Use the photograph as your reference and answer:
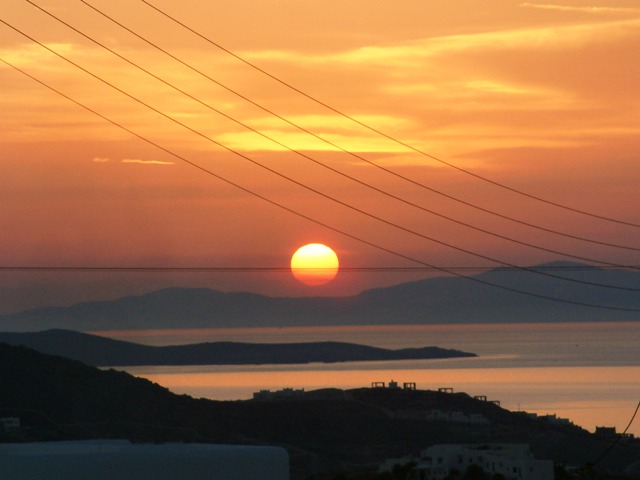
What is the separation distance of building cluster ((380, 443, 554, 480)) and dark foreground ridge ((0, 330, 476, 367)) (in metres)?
83.7

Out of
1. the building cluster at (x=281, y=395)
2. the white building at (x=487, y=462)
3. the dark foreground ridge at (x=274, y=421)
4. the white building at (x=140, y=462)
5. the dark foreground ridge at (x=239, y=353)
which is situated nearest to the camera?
the white building at (x=140, y=462)

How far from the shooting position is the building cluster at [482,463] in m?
48.3

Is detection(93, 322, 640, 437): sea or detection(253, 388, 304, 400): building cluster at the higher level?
detection(93, 322, 640, 437): sea

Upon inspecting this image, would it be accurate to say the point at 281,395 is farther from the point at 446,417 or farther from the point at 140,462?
the point at 140,462

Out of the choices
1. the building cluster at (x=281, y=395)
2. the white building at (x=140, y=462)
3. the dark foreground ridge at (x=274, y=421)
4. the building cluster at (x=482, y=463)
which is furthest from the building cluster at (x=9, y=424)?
the building cluster at (x=281, y=395)

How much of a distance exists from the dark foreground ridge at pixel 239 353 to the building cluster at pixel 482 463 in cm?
8371

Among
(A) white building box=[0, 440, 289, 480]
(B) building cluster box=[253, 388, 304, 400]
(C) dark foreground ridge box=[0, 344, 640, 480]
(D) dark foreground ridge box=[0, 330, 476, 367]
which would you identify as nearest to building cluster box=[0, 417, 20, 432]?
(C) dark foreground ridge box=[0, 344, 640, 480]

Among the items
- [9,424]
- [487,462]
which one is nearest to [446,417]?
[487,462]

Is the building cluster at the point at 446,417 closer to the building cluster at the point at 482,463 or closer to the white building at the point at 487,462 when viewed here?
the building cluster at the point at 482,463

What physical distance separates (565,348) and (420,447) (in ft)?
404

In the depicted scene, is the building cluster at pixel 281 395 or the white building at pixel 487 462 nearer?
the white building at pixel 487 462

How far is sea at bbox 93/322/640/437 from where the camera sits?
11156 centimetres

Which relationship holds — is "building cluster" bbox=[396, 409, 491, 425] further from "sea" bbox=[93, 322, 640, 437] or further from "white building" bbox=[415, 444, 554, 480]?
"white building" bbox=[415, 444, 554, 480]

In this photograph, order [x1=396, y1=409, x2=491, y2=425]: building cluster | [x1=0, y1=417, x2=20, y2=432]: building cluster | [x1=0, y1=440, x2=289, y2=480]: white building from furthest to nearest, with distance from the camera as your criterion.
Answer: [x1=396, y1=409, x2=491, y2=425]: building cluster, [x1=0, y1=417, x2=20, y2=432]: building cluster, [x1=0, y1=440, x2=289, y2=480]: white building
